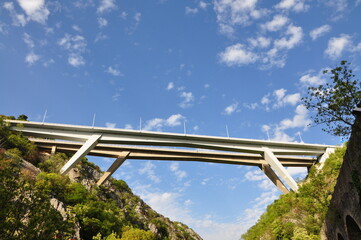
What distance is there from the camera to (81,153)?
4566 centimetres

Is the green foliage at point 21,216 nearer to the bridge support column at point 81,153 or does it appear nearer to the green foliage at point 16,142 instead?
the bridge support column at point 81,153

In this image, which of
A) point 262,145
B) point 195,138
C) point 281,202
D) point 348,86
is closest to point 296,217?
point 281,202

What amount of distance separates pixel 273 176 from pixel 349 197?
1795 inches

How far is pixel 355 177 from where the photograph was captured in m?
13.1

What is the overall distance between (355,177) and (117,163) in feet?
145

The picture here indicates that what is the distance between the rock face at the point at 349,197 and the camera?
12.9 metres

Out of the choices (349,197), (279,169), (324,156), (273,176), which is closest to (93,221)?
(349,197)

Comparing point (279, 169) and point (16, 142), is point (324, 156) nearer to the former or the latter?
point (279, 169)

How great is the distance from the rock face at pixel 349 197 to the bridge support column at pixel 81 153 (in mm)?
38363

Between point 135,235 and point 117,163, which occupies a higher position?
point 117,163

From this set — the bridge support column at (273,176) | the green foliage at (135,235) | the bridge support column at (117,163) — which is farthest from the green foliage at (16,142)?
the bridge support column at (273,176)

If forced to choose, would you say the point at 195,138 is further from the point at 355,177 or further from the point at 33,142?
the point at 355,177

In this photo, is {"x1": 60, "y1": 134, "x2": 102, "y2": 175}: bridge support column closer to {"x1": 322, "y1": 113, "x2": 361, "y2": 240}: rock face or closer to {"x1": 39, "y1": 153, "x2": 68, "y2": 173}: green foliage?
{"x1": 39, "y1": 153, "x2": 68, "y2": 173}: green foliage

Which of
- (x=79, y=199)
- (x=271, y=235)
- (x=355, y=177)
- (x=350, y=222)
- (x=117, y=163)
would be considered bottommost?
(x=350, y=222)
